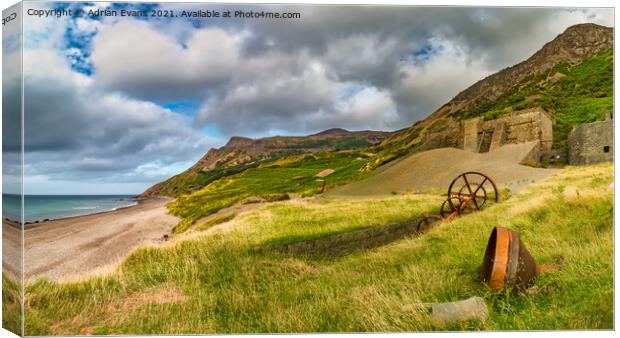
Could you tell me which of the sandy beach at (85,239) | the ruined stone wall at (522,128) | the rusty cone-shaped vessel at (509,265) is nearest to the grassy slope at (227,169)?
the sandy beach at (85,239)

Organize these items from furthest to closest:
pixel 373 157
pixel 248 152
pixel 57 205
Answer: pixel 373 157
pixel 248 152
pixel 57 205

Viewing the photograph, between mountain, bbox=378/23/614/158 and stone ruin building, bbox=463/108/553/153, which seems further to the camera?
stone ruin building, bbox=463/108/553/153

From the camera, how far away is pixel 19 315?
575 cm

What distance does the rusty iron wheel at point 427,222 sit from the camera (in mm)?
7449

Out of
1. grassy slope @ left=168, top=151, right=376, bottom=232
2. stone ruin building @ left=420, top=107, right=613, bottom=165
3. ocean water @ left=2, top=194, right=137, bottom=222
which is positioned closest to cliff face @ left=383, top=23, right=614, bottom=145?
stone ruin building @ left=420, top=107, right=613, bottom=165

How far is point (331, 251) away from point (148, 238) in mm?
2618

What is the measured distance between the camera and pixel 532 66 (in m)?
6.80

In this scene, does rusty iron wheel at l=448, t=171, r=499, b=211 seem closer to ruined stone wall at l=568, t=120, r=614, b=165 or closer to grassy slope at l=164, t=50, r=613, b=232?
grassy slope at l=164, t=50, r=613, b=232

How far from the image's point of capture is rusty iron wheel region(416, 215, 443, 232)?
7.45 metres

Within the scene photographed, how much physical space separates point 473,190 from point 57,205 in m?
5.90

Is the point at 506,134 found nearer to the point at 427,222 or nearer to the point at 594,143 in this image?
the point at 594,143

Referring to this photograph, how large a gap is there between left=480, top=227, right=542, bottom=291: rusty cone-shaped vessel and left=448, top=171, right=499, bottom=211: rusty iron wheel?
1.88 metres

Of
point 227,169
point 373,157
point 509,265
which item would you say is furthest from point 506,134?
point 227,169

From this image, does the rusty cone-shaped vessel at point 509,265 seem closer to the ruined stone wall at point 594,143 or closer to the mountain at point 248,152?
the ruined stone wall at point 594,143
